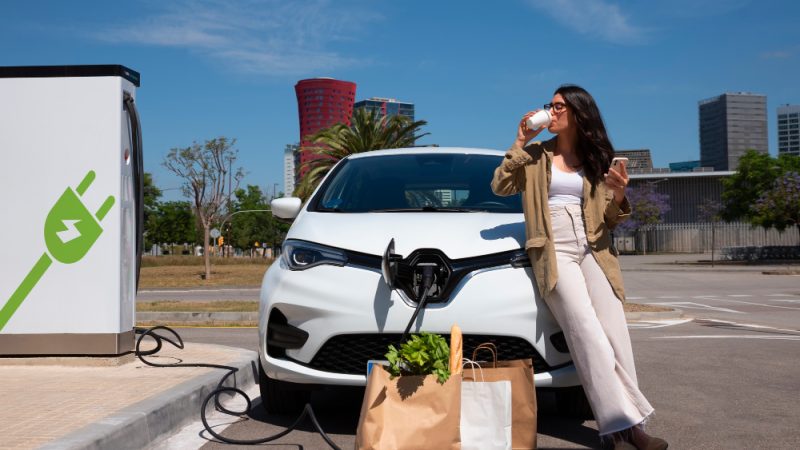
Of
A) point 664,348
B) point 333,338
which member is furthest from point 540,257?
point 664,348

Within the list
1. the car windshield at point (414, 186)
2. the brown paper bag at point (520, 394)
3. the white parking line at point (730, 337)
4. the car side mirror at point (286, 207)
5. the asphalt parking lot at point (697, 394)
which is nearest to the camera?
the brown paper bag at point (520, 394)

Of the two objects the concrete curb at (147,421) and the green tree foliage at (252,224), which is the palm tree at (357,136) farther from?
the green tree foliage at (252,224)

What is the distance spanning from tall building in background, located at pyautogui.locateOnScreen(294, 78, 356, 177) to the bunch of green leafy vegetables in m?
171

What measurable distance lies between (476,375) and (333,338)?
33.4 inches

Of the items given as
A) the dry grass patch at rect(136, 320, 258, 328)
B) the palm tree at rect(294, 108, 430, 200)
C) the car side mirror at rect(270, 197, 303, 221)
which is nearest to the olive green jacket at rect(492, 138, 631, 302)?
the car side mirror at rect(270, 197, 303, 221)

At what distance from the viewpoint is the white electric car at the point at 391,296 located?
389 cm

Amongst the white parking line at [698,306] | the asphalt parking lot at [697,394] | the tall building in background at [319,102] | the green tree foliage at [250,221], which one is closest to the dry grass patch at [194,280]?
the white parking line at [698,306]

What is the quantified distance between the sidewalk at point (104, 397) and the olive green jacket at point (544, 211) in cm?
203

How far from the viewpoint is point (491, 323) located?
12.7ft

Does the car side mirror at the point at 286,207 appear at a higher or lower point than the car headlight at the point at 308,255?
higher

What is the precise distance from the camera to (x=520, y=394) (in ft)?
11.5

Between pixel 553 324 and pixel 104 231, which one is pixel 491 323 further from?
pixel 104 231

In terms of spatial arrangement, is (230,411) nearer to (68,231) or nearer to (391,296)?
(391,296)

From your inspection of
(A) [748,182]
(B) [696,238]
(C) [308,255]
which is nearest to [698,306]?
(C) [308,255]
